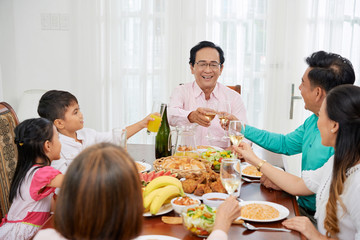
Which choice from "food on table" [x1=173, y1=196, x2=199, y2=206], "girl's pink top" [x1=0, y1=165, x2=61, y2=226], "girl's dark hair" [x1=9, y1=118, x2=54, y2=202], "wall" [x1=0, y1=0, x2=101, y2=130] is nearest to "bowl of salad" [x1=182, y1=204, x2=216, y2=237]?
"food on table" [x1=173, y1=196, x2=199, y2=206]

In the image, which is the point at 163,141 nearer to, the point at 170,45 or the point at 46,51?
the point at 170,45

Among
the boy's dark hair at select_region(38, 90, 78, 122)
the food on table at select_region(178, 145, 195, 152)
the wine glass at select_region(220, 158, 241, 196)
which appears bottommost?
the food on table at select_region(178, 145, 195, 152)

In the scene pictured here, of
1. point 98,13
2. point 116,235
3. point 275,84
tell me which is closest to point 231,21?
point 275,84

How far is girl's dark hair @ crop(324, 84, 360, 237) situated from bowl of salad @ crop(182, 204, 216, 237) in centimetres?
48

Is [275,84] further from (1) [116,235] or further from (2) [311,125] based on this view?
(1) [116,235]

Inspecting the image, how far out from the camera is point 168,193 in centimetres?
134

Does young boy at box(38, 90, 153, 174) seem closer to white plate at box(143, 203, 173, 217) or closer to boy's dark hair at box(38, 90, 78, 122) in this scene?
boy's dark hair at box(38, 90, 78, 122)

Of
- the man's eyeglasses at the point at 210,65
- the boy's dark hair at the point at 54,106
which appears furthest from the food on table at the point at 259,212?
the man's eyeglasses at the point at 210,65

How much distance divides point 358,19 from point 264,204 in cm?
262

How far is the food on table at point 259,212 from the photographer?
4.28 ft

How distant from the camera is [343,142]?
4.36 feet

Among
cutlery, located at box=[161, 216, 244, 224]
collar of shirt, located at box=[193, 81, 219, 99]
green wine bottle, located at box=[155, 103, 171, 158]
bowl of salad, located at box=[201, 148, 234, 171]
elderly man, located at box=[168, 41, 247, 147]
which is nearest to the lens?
cutlery, located at box=[161, 216, 244, 224]

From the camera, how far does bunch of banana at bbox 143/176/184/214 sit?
1292mm

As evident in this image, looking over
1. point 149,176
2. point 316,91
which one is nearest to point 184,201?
point 149,176
